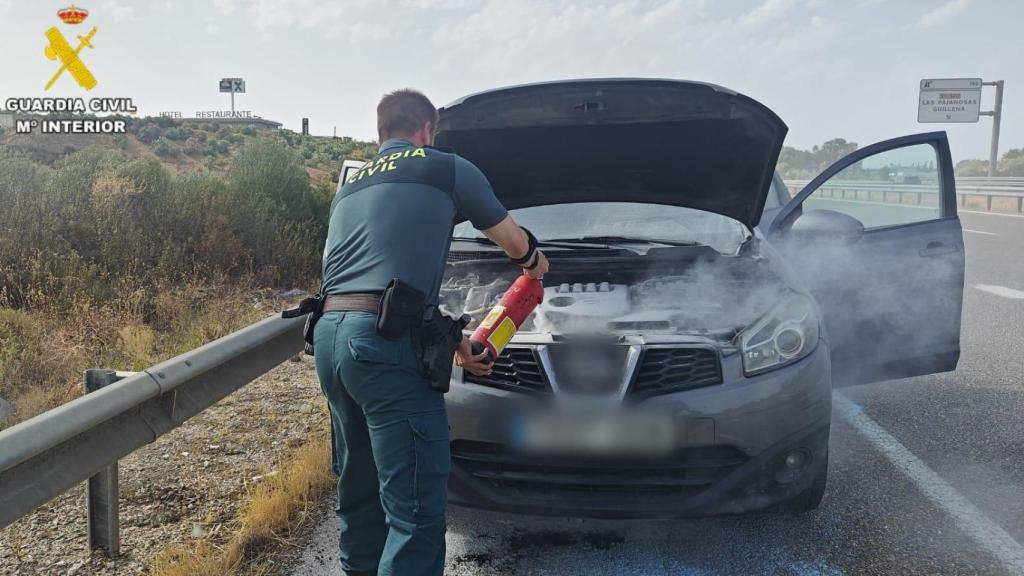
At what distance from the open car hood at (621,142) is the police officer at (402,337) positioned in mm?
1196

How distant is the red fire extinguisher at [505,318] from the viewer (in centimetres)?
232

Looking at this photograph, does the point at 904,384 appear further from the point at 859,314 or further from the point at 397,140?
the point at 397,140

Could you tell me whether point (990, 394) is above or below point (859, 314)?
below

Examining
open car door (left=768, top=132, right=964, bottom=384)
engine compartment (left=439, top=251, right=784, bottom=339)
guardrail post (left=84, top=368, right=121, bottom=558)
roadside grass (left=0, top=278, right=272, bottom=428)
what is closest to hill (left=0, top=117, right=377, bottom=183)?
roadside grass (left=0, top=278, right=272, bottom=428)

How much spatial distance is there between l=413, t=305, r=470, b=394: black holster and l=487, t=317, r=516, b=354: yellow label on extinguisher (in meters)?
0.22

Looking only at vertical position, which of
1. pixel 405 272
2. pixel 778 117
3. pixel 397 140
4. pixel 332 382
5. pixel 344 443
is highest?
pixel 778 117

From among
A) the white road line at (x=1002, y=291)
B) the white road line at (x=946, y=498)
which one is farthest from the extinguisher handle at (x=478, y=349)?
the white road line at (x=1002, y=291)

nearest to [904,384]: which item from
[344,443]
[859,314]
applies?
[859,314]

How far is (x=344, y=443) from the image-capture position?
2367 mm

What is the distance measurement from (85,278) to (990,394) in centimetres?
710

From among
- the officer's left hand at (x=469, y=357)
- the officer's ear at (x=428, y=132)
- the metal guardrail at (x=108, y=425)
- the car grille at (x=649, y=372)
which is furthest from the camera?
the car grille at (x=649, y=372)

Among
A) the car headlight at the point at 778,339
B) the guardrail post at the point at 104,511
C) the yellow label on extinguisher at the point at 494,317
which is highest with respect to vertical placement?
the yellow label on extinguisher at the point at 494,317

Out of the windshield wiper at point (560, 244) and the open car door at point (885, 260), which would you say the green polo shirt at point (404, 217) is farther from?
the open car door at point (885, 260)

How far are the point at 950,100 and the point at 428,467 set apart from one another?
1346 inches
